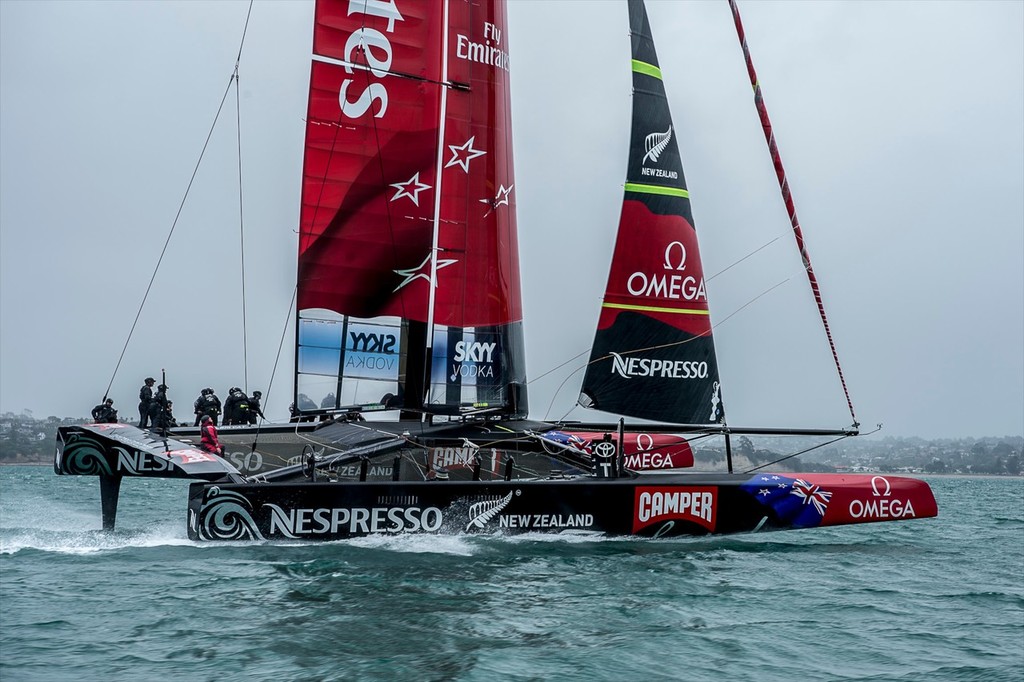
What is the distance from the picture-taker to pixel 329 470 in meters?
12.5

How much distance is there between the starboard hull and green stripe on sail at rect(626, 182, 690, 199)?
13.5ft

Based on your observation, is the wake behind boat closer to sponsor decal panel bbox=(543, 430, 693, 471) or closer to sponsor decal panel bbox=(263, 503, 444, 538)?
sponsor decal panel bbox=(263, 503, 444, 538)

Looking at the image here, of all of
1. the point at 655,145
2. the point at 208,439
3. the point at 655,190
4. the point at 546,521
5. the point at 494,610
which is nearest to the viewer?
the point at 494,610

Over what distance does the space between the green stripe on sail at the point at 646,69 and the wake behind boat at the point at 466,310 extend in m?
0.06

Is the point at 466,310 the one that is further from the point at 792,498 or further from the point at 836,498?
the point at 836,498

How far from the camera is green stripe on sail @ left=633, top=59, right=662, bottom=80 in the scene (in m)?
14.7

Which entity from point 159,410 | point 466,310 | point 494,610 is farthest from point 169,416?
point 494,610

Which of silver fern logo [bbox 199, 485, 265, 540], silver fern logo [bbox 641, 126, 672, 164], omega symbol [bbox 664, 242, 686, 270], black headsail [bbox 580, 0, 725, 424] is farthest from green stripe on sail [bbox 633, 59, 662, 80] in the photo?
silver fern logo [bbox 199, 485, 265, 540]

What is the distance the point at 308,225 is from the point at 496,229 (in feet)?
9.55

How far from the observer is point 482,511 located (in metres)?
11.7

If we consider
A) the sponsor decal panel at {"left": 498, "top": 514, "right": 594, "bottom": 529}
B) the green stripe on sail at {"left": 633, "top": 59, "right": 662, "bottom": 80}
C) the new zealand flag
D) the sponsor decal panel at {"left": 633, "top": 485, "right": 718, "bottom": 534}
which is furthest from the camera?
the green stripe on sail at {"left": 633, "top": 59, "right": 662, "bottom": 80}

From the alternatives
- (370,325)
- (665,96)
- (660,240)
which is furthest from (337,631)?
(665,96)

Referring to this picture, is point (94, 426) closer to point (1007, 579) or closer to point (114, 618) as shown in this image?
point (114, 618)

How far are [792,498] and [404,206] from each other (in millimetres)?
6471
